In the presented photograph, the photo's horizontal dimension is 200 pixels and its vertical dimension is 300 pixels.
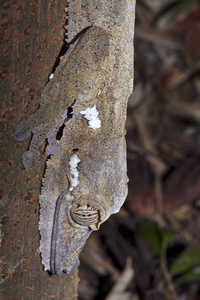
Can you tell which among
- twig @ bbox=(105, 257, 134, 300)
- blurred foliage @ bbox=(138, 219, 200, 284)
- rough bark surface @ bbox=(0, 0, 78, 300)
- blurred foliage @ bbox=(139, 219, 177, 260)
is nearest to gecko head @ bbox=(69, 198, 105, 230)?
rough bark surface @ bbox=(0, 0, 78, 300)

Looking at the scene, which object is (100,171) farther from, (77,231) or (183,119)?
(183,119)

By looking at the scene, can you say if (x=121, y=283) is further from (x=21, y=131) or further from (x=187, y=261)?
(x=21, y=131)

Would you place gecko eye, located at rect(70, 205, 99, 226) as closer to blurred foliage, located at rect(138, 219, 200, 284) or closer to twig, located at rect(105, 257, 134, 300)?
blurred foliage, located at rect(138, 219, 200, 284)

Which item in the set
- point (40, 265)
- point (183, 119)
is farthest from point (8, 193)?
point (183, 119)

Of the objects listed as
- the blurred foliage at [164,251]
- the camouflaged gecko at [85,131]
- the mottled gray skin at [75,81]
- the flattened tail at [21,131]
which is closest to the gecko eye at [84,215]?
the camouflaged gecko at [85,131]

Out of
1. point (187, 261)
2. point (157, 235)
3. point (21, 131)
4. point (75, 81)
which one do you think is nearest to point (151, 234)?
point (157, 235)
